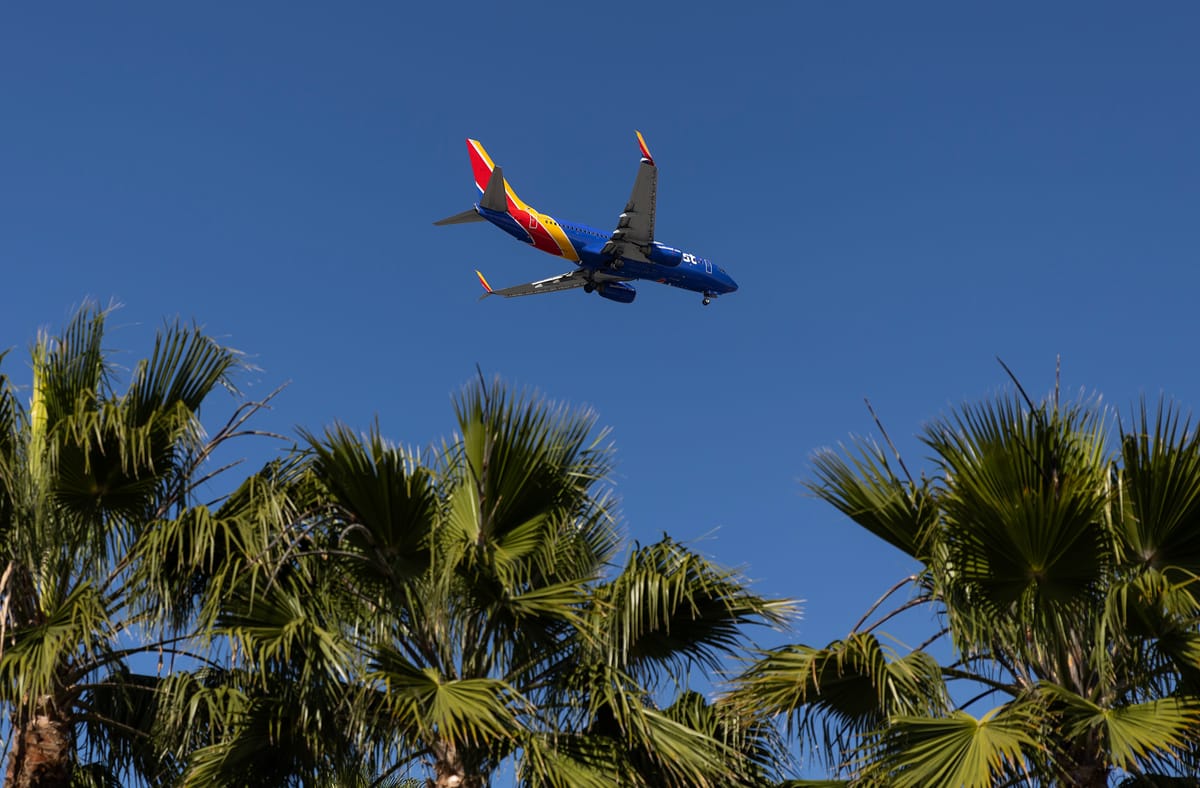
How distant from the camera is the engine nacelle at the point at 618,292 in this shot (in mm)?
43656

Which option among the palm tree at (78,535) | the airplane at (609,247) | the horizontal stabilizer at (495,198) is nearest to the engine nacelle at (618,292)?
the airplane at (609,247)

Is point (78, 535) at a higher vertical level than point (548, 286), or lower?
lower

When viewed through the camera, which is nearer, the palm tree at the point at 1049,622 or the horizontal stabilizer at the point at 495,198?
the palm tree at the point at 1049,622

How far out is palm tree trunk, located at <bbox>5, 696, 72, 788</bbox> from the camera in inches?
344

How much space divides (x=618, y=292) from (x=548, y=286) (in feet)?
9.50

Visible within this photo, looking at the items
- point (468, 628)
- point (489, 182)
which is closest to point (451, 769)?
point (468, 628)

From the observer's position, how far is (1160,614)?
7.76 metres

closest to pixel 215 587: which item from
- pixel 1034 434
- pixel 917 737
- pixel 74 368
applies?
pixel 74 368

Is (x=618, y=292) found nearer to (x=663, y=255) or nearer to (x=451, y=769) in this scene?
(x=663, y=255)

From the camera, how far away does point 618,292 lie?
143 feet

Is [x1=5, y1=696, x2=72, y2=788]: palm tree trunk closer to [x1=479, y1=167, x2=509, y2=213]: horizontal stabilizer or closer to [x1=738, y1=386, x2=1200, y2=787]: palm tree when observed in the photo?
[x1=738, y1=386, x2=1200, y2=787]: palm tree

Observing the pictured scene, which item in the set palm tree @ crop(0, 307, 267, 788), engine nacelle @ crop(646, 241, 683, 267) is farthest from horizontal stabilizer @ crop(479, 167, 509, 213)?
palm tree @ crop(0, 307, 267, 788)

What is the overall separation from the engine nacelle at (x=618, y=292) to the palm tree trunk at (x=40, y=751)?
35.2 metres

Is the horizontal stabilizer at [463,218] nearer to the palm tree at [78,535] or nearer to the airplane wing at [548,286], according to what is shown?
the airplane wing at [548,286]
